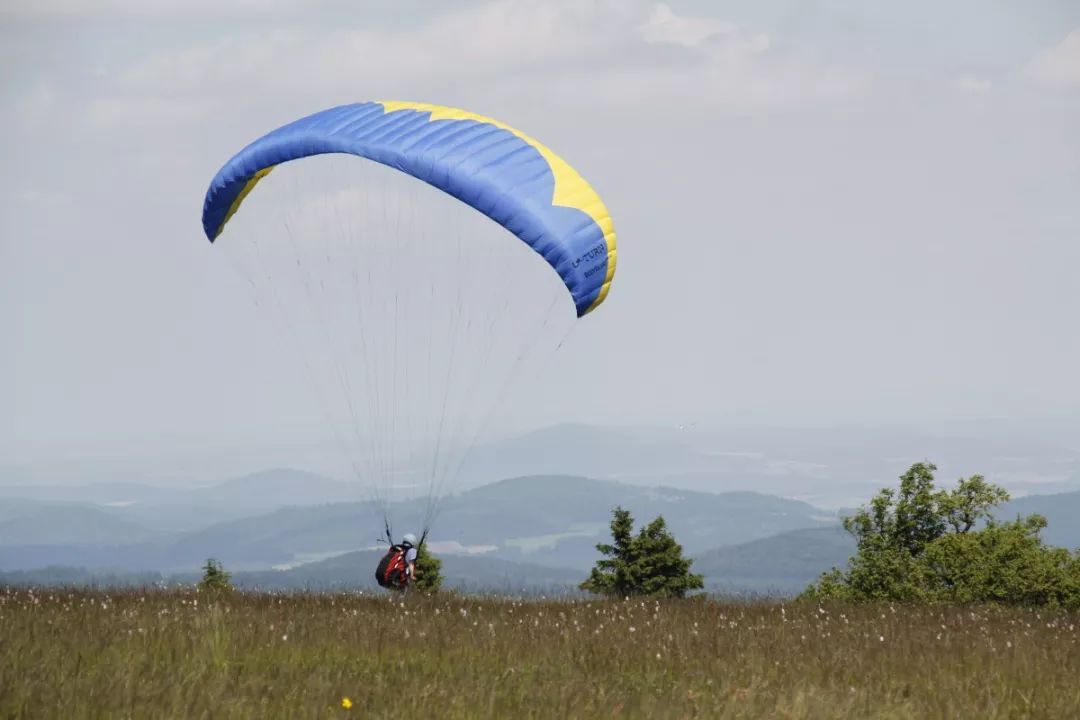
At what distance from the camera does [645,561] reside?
3912 centimetres

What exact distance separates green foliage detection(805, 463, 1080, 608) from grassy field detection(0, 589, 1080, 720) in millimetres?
20113

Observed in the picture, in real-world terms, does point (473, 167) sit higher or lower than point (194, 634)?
higher

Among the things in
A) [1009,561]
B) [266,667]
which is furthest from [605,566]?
[266,667]

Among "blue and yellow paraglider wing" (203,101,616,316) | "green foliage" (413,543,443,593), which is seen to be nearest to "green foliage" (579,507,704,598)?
"green foliage" (413,543,443,593)

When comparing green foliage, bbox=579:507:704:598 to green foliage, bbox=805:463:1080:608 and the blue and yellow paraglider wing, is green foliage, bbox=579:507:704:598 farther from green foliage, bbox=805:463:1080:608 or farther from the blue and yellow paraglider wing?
the blue and yellow paraglider wing

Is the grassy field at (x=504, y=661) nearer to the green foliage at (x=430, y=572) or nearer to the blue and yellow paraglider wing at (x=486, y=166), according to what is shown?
the blue and yellow paraglider wing at (x=486, y=166)

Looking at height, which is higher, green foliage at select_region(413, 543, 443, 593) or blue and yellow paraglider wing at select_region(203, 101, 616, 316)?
blue and yellow paraglider wing at select_region(203, 101, 616, 316)

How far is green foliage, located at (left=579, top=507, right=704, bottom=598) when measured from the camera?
127ft

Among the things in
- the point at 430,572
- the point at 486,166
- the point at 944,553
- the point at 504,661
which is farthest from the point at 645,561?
the point at 504,661

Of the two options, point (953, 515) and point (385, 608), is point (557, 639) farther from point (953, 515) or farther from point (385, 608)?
point (953, 515)

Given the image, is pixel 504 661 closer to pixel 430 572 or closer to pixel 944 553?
pixel 430 572

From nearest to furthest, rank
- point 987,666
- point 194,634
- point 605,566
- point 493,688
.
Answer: point 493,688 < point 194,634 < point 987,666 < point 605,566

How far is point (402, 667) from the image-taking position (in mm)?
9672

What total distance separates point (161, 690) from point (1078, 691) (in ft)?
22.6
